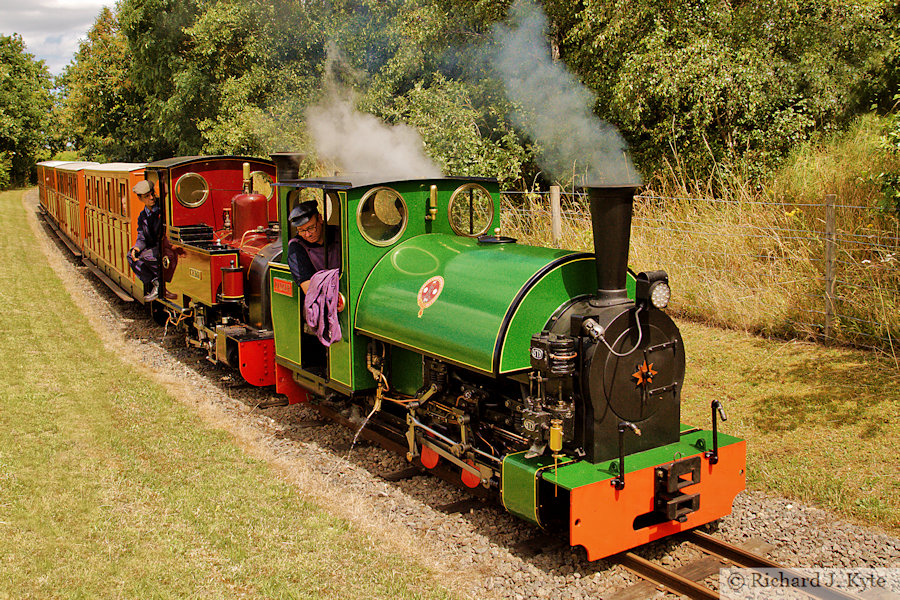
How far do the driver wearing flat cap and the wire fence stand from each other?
563 cm

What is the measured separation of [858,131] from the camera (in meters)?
11.9

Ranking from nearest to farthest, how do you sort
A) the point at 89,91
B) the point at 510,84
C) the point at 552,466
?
the point at 552,466 < the point at 510,84 < the point at 89,91

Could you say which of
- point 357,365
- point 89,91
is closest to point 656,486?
point 357,365

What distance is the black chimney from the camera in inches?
190

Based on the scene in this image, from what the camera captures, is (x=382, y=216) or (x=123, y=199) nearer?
(x=382, y=216)

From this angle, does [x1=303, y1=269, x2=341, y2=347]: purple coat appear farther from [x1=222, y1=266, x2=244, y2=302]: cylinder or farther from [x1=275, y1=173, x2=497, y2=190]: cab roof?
[x1=222, y1=266, x2=244, y2=302]: cylinder

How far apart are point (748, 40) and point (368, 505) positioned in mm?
11233

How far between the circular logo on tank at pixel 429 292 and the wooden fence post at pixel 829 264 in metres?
5.07

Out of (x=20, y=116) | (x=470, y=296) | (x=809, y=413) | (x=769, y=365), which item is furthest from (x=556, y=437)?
(x=20, y=116)

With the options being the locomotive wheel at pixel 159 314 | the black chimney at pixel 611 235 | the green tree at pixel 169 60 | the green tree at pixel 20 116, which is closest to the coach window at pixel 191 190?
the locomotive wheel at pixel 159 314

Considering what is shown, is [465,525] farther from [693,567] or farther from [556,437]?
[693,567]

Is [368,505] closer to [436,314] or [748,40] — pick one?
[436,314]

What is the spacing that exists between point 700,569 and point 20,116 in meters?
62.1

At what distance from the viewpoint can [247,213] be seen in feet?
33.3
